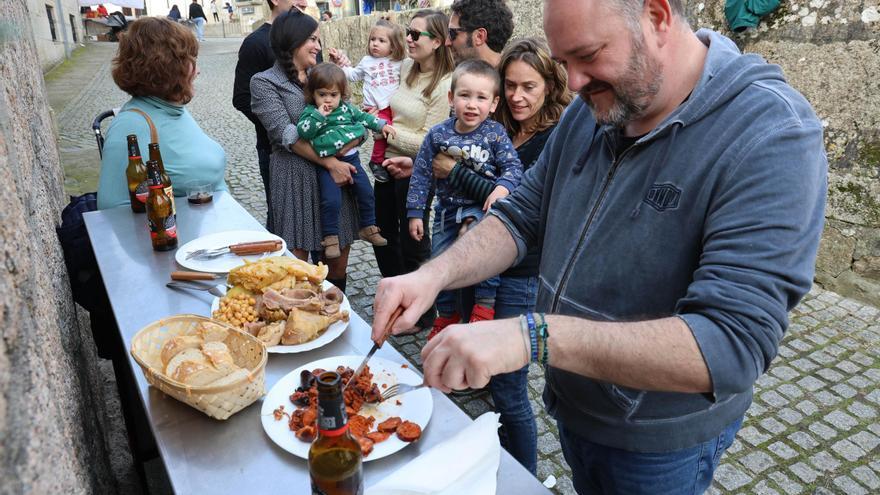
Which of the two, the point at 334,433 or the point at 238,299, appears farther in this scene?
the point at 238,299

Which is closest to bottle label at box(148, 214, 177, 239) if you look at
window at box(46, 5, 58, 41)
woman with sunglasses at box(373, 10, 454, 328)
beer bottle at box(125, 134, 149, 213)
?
beer bottle at box(125, 134, 149, 213)

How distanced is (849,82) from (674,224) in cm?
440

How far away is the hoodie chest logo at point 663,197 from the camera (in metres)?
1.48

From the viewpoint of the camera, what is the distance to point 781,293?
1259 millimetres

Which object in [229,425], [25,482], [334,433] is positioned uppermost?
[25,482]

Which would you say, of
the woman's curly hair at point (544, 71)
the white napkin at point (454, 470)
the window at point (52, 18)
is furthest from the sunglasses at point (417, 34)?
the window at point (52, 18)

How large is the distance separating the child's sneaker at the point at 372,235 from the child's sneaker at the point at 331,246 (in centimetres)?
29

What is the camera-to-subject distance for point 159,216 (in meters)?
2.75

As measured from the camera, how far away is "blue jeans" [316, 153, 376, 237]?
4258 millimetres

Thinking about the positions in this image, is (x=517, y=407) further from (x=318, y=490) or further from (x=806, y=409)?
(x=806, y=409)

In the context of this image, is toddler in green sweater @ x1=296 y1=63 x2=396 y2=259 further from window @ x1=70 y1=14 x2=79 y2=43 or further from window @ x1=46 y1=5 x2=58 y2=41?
window @ x1=70 y1=14 x2=79 y2=43

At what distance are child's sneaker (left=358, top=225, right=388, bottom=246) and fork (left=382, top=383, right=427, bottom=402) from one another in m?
2.89

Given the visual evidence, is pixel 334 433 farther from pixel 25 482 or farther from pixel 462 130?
pixel 462 130

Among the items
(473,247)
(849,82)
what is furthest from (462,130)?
(849,82)
